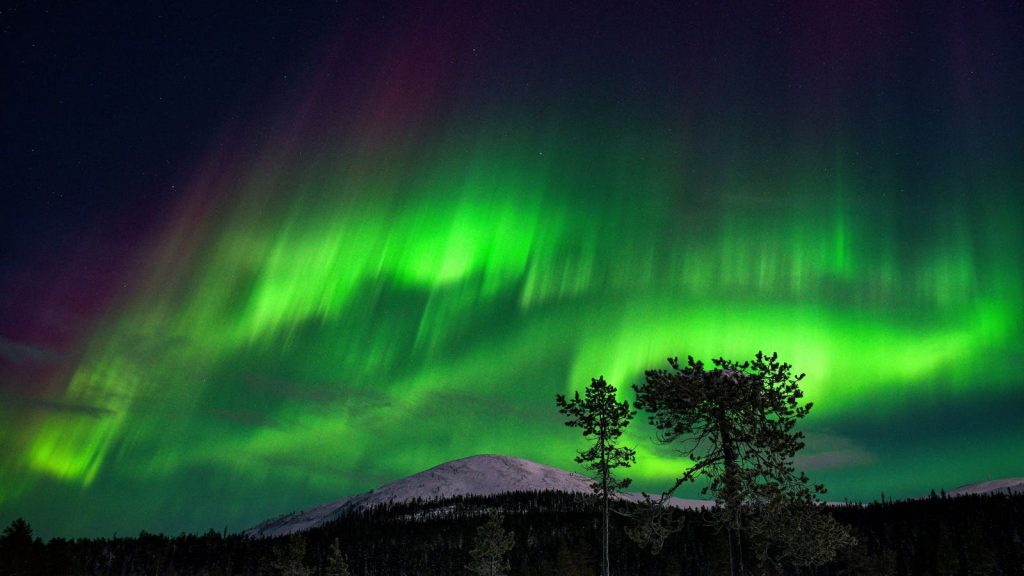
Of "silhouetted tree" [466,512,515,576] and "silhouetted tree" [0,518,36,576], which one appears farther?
"silhouetted tree" [466,512,515,576]

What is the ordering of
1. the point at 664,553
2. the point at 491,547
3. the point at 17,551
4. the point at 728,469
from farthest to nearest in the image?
the point at 664,553 < the point at 491,547 < the point at 17,551 < the point at 728,469

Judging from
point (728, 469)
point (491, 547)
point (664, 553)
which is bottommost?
point (664, 553)

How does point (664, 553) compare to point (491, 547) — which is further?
point (664, 553)

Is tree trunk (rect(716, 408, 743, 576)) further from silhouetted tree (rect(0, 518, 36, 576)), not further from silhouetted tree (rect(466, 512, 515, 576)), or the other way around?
silhouetted tree (rect(0, 518, 36, 576))

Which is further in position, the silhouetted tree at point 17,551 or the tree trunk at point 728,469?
the silhouetted tree at point 17,551

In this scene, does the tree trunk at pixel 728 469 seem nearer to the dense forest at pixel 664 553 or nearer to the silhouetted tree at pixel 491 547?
the silhouetted tree at pixel 491 547

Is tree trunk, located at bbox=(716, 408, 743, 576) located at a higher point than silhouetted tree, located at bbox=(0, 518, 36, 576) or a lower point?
higher

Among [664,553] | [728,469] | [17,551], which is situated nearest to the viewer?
[728,469]

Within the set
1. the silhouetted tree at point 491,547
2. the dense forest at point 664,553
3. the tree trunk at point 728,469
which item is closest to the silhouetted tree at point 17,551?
the dense forest at point 664,553

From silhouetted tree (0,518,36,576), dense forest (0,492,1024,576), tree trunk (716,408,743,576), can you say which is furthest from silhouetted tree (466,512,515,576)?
tree trunk (716,408,743,576)

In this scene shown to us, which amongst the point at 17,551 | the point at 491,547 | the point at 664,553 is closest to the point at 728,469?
the point at 491,547

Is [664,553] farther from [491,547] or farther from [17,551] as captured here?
[17,551]

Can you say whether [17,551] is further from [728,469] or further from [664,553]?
[664,553]

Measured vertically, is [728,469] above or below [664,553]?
above
